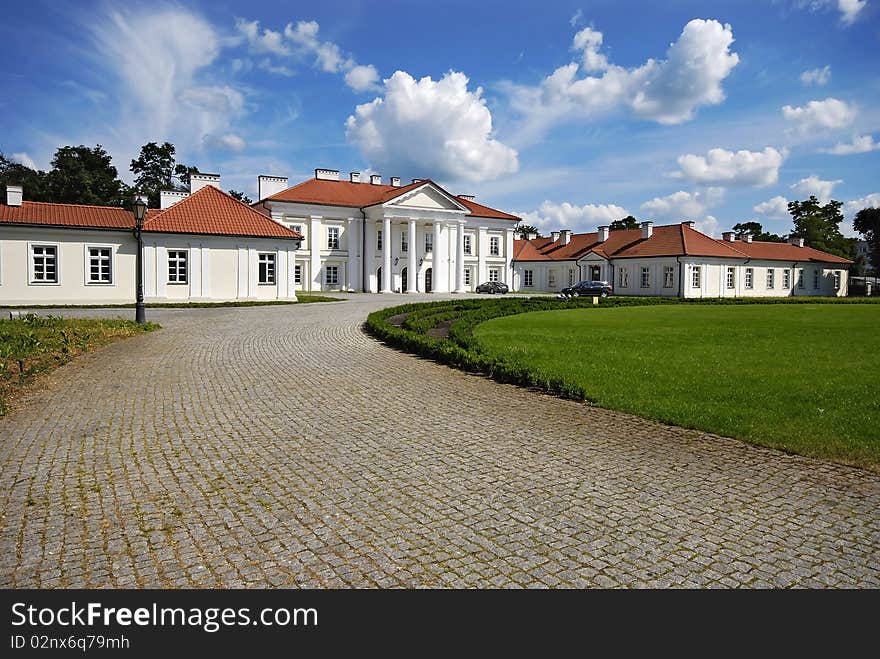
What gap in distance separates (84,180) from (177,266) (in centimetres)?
4732

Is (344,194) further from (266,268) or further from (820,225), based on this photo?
(820,225)

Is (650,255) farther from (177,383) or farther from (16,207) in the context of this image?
(177,383)

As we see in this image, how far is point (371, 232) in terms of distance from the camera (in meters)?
55.5

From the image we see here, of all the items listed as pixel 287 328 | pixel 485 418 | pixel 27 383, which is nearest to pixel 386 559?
pixel 485 418

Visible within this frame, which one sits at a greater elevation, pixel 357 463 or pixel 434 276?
pixel 434 276

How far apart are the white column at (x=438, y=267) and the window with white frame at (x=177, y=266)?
27019mm

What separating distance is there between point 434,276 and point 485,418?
159 feet

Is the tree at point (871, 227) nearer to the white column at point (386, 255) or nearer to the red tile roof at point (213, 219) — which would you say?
the white column at point (386, 255)

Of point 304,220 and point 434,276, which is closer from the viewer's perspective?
point 304,220

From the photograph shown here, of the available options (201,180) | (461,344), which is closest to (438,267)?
(201,180)

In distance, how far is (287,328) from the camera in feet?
65.2

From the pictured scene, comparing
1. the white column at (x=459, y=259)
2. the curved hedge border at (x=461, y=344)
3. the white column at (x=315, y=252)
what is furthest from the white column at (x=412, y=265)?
the curved hedge border at (x=461, y=344)

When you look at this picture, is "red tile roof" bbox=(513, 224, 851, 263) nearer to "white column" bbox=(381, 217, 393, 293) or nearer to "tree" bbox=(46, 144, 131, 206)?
"white column" bbox=(381, 217, 393, 293)

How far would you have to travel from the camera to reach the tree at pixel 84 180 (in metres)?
70.2
